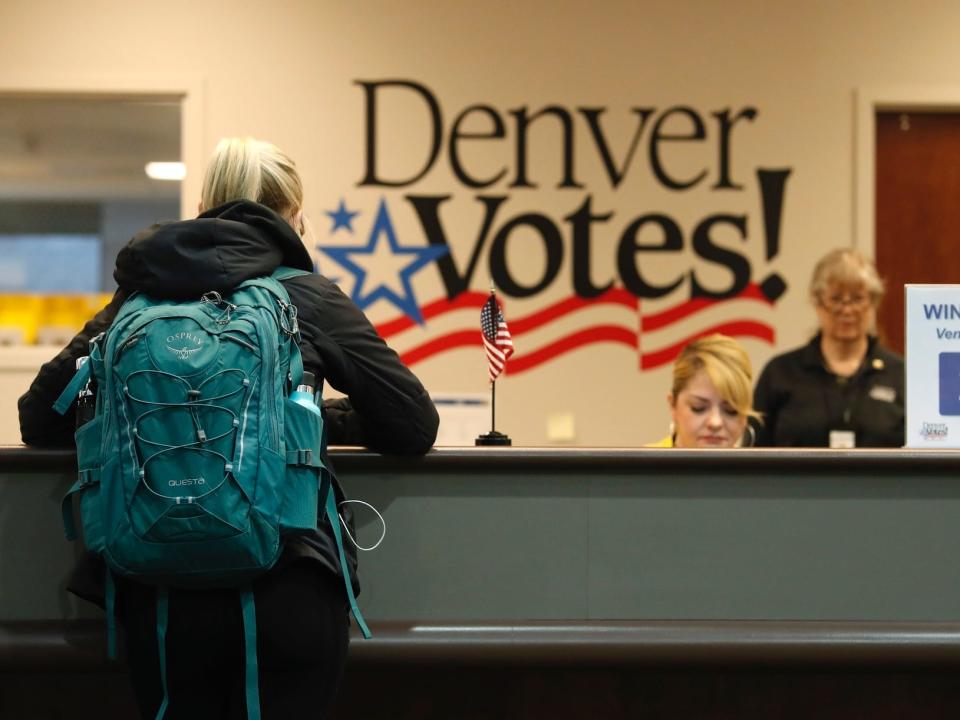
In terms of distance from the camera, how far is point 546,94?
445cm

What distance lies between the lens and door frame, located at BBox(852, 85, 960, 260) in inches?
176

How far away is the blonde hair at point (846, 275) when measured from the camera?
3.83 m

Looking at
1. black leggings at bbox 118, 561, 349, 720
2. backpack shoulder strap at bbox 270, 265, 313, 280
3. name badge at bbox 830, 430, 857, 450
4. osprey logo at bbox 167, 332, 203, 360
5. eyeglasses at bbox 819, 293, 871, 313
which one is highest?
eyeglasses at bbox 819, 293, 871, 313

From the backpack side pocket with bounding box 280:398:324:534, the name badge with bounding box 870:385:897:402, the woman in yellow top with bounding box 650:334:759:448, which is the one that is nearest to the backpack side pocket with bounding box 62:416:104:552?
the backpack side pocket with bounding box 280:398:324:534

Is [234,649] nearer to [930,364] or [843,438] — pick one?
[930,364]

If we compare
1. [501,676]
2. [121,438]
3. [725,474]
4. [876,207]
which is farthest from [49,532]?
[876,207]

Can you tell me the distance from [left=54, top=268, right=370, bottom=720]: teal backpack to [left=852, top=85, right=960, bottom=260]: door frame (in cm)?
333

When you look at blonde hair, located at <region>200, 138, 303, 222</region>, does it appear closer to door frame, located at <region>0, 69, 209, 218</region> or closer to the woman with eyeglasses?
the woman with eyeglasses

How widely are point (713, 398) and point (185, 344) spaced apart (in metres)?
1.71

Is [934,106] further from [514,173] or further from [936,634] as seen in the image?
[936,634]

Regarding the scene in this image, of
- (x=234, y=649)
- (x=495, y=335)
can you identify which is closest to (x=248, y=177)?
(x=495, y=335)

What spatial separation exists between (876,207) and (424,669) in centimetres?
320

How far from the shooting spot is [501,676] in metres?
2.26

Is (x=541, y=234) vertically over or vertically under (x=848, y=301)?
over
